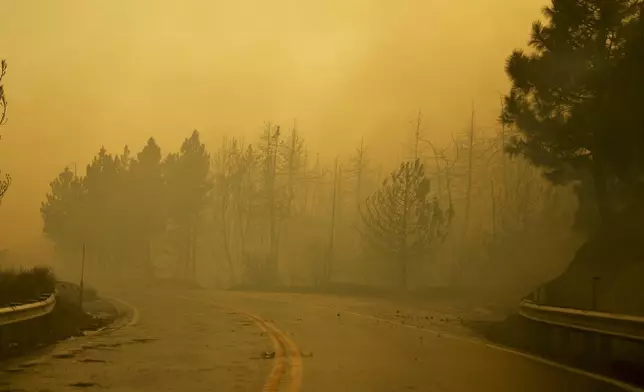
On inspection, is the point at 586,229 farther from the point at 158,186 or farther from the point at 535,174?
the point at 158,186

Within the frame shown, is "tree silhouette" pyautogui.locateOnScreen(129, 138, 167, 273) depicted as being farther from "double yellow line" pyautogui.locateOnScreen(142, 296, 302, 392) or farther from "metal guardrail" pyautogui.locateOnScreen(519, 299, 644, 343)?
"metal guardrail" pyautogui.locateOnScreen(519, 299, 644, 343)

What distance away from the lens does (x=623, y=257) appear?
23422 mm

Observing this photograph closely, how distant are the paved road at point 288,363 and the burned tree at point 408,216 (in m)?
29.6

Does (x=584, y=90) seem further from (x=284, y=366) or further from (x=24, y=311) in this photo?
(x=24, y=311)

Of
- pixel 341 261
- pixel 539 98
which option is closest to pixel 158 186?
pixel 341 261

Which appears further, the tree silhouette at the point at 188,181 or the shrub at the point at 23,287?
the tree silhouette at the point at 188,181

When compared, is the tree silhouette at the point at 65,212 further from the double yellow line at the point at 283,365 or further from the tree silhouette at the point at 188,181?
the double yellow line at the point at 283,365

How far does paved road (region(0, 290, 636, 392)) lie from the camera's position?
10.2m

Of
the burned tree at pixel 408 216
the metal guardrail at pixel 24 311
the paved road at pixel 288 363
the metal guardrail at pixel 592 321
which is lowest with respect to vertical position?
the paved road at pixel 288 363

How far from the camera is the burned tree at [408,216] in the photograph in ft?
167

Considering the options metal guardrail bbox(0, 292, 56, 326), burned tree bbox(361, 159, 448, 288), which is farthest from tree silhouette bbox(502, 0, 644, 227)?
burned tree bbox(361, 159, 448, 288)

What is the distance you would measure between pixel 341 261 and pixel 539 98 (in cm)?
5815

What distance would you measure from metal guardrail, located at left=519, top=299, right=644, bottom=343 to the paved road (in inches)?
38.0

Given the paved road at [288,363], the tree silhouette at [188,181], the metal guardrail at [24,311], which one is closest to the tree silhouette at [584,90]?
the paved road at [288,363]
